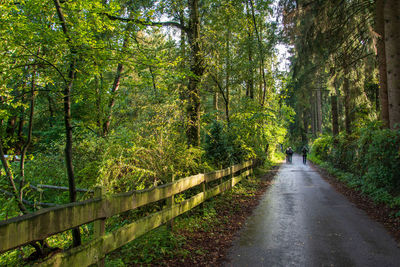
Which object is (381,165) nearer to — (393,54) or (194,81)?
(393,54)

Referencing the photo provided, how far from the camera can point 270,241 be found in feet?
16.5

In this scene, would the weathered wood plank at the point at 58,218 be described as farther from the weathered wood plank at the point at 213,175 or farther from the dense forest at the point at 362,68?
the dense forest at the point at 362,68

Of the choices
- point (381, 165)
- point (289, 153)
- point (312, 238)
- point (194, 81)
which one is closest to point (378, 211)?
point (381, 165)

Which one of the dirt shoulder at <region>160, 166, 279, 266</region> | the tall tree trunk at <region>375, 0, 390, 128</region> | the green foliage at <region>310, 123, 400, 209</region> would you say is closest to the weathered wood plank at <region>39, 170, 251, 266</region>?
the dirt shoulder at <region>160, 166, 279, 266</region>

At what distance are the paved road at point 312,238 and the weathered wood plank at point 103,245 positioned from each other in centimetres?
135

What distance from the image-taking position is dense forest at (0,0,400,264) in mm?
4379

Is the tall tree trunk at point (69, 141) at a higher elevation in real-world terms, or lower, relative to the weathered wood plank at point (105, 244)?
higher

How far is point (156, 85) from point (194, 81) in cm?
167

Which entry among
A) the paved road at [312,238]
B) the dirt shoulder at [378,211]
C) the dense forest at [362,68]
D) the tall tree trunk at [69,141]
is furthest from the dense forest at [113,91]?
the dirt shoulder at [378,211]

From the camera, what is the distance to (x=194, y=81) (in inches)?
333

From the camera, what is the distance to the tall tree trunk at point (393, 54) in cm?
916

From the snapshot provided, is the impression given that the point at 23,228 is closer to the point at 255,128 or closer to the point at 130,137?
the point at 130,137

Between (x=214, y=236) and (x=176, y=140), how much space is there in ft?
9.40

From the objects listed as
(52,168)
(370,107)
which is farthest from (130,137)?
(370,107)
